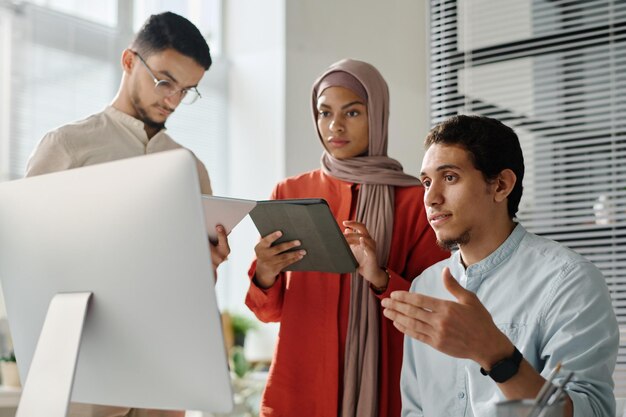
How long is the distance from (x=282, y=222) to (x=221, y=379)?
0.79 meters

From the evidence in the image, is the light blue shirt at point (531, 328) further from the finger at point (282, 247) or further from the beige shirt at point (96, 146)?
the beige shirt at point (96, 146)

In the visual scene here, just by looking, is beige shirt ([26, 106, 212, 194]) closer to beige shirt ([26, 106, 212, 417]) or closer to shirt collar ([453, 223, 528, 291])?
beige shirt ([26, 106, 212, 417])

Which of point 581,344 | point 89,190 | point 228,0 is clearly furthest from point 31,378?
point 228,0

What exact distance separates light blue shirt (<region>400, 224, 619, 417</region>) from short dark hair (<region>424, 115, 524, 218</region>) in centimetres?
14

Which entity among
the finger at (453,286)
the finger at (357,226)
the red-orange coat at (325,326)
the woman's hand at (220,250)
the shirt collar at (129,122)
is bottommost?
the red-orange coat at (325,326)

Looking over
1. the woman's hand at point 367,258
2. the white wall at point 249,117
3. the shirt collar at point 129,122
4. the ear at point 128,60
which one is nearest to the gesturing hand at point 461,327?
the woman's hand at point 367,258

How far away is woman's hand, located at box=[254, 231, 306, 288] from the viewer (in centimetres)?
182

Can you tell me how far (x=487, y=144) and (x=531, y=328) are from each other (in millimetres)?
424

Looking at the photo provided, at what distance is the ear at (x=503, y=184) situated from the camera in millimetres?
1669

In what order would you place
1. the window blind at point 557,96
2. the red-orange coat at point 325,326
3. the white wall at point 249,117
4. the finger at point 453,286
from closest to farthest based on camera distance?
the finger at point 453,286, the red-orange coat at point 325,326, the window blind at point 557,96, the white wall at point 249,117

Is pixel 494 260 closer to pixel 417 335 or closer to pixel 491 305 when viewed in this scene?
pixel 491 305

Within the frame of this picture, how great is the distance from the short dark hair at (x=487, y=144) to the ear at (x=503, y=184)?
1cm

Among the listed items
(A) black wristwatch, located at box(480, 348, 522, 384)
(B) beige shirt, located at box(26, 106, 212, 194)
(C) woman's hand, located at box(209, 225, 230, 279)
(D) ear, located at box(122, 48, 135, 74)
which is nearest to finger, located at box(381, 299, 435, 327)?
(A) black wristwatch, located at box(480, 348, 522, 384)

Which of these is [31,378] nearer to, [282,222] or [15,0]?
[282,222]
